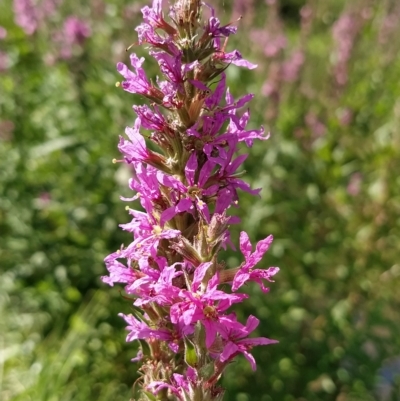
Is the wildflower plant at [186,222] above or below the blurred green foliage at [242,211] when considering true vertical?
above

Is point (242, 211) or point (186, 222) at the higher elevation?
point (186, 222)

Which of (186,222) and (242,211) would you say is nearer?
(186,222)

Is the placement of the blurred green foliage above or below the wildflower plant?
below

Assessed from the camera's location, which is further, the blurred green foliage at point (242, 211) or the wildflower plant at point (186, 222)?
the blurred green foliage at point (242, 211)

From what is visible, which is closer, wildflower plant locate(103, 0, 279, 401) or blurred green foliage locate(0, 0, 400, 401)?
wildflower plant locate(103, 0, 279, 401)

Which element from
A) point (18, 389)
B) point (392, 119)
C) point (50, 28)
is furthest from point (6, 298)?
point (392, 119)
